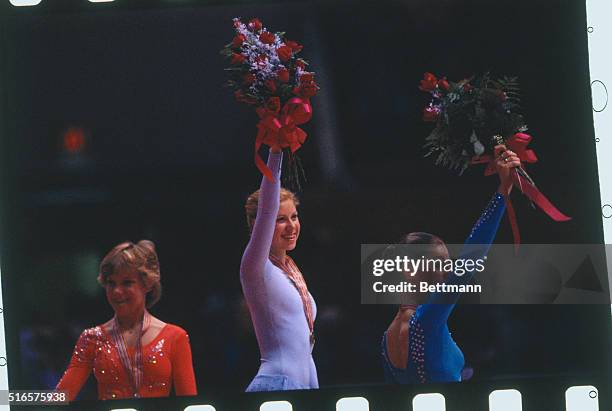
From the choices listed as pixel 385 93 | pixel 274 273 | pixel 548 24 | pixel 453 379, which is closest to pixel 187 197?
pixel 274 273

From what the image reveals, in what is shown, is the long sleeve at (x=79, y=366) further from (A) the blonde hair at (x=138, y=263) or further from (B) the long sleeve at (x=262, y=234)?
(B) the long sleeve at (x=262, y=234)

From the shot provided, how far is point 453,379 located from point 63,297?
4.91 feet

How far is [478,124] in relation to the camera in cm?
456

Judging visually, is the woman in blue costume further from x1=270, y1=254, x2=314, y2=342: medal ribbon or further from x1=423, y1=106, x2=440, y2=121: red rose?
x1=423, y1=106, x2=440, y2=121: red rose

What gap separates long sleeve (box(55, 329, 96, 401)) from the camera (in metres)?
4.41

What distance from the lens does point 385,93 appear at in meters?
4.53

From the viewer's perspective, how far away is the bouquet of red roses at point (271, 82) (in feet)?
14.6

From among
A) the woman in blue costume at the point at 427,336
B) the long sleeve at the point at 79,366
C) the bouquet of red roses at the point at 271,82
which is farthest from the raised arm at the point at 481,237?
the long sleeve at the point at 79,366

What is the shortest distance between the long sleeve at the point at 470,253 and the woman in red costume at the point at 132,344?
925 millimetres

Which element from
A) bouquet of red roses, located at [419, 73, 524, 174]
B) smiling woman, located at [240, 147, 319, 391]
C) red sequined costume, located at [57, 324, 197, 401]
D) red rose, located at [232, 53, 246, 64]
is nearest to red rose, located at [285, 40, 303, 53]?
red rose, located at [232, 53, 246, 64]

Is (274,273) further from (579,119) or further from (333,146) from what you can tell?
(579,119)
